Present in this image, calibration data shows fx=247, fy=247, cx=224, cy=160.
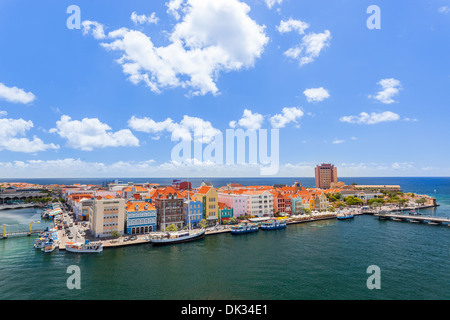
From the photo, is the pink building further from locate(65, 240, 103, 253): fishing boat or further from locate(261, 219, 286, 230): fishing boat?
locate(65, 240, 103, 253): fishing boat

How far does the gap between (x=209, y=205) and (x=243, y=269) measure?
31194 mm

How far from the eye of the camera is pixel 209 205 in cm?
6338

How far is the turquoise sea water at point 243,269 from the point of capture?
1034 inches

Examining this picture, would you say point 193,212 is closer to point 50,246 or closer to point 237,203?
point 237,203

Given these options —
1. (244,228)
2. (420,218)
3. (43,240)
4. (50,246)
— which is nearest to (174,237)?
(244,228)

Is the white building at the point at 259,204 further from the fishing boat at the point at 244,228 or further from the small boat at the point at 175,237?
the small boat at the point at 175,237

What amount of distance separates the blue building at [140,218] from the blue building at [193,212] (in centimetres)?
806

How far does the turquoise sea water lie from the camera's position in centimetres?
2627

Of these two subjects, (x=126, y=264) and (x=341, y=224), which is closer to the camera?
(x=126, y=264)
